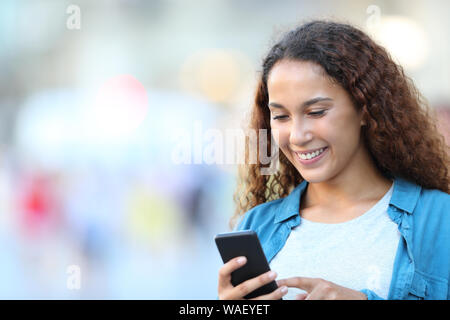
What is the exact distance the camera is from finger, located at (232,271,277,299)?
4.01 ft

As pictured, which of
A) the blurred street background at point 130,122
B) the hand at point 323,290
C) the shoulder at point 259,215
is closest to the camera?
the hand at point 323,290

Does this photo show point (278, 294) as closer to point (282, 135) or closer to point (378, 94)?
point (282, 135)

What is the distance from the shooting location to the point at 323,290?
1.17m

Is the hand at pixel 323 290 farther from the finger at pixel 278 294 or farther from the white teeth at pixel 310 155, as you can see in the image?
the white teeth at pixel 310 155

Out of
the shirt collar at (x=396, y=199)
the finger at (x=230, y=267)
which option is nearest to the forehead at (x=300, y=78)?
the shirt collar at (x=396, y=199)

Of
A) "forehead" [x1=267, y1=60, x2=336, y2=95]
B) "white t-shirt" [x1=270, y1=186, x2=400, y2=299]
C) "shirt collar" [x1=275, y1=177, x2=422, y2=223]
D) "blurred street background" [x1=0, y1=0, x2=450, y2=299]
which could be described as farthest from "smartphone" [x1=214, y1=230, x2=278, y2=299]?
"blurred street background" [x1=0, y1=0, x2=450, y2=299]

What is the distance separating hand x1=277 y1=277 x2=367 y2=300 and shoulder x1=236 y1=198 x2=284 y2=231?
1.16ft

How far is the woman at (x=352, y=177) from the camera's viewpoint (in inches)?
49.9

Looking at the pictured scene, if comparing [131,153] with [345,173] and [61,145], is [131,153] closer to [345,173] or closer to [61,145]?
[61,145]

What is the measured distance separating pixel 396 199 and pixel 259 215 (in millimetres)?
402

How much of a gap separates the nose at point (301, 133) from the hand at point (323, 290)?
342mm

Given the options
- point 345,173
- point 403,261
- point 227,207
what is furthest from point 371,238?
point 227,207

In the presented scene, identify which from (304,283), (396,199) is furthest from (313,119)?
(304,283)

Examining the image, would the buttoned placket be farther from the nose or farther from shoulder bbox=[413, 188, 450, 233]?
the nose
